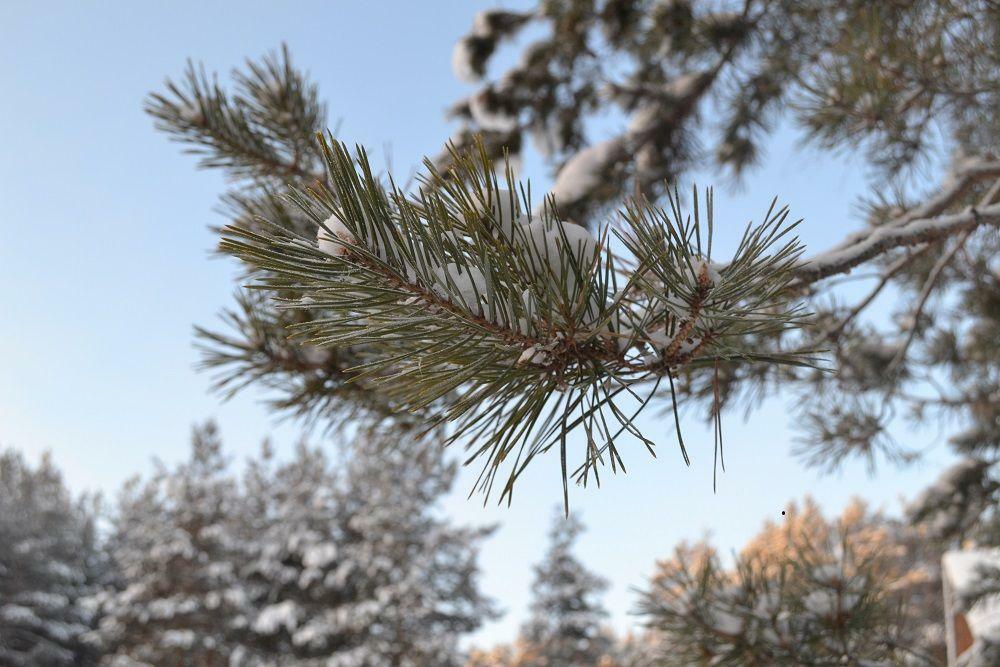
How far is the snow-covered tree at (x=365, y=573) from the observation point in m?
15.5

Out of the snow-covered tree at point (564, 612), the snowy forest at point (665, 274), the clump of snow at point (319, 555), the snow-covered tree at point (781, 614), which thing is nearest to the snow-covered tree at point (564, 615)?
the snow-covered tree at point (564, 612)

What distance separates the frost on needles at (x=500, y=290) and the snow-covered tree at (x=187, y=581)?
59.7 feet

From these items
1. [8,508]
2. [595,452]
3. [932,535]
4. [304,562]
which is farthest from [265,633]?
[595,452]

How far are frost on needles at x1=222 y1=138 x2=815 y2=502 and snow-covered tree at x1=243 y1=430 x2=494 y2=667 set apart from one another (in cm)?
1428

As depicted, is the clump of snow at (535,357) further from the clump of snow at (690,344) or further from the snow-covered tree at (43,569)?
the snow-covered tree at (43,569)

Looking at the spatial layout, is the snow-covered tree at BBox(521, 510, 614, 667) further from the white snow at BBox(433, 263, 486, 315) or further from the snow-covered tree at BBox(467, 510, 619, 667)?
the white snow at BBox(433, 263, 486, 315)

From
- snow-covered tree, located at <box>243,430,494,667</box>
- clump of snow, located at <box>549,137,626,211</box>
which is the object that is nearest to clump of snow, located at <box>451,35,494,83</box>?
clump of snow, located at <box>549,137,626,211</box>

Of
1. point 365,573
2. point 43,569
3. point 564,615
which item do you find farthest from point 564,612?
point 43,569

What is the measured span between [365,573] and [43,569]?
41.8ft

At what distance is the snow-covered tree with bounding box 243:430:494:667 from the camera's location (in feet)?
50.8

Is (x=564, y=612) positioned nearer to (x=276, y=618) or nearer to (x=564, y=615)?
(x=564, y=615)

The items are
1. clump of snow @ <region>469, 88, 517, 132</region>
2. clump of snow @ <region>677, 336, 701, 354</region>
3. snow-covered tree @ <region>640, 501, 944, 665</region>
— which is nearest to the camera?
clump of snow @ <region>677, 336, 701, 354</region>

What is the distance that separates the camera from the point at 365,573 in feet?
53.7

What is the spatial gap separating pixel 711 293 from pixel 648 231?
12 centimetres
